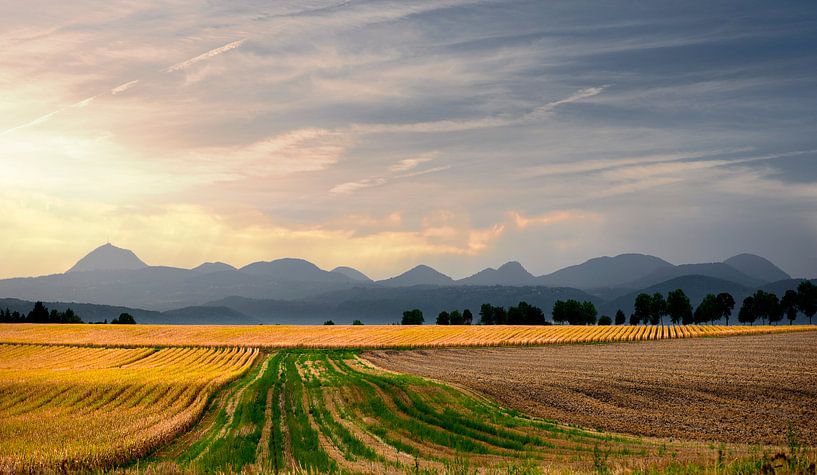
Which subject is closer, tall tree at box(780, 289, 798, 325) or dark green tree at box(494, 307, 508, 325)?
tall tree at box(780, 289, 798, 325)

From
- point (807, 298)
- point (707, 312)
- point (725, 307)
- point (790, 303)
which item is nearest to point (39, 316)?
point (707, 312)

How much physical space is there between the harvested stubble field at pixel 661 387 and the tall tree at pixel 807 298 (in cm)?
13248

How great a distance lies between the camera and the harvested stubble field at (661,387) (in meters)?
28.3

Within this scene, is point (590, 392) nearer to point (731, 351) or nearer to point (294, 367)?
point (294, 367)

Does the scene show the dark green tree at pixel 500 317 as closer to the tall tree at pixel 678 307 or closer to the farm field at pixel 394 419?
the tall tree at pixel 678 307

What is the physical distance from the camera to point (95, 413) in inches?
1229

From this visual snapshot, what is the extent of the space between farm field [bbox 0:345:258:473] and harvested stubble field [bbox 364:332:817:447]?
58.5 ft

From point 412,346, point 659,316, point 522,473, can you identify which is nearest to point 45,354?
point 412,346

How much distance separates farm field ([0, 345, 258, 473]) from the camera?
2191 cm

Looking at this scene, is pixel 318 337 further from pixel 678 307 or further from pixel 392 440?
pixel 678 307

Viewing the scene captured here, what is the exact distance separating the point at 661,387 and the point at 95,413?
112 feet

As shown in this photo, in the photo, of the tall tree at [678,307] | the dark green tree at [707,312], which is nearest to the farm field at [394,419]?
the tall tree at [678,307]

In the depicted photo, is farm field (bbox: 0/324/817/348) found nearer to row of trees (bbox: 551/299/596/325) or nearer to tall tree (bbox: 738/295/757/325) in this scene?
row of trees (bbox: 551/299/596/325)

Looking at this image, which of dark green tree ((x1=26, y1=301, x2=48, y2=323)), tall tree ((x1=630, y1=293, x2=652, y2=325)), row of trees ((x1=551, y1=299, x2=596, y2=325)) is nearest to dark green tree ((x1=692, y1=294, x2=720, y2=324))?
tall tree ((x1=630, y1=293, x2=652, y2=325))
